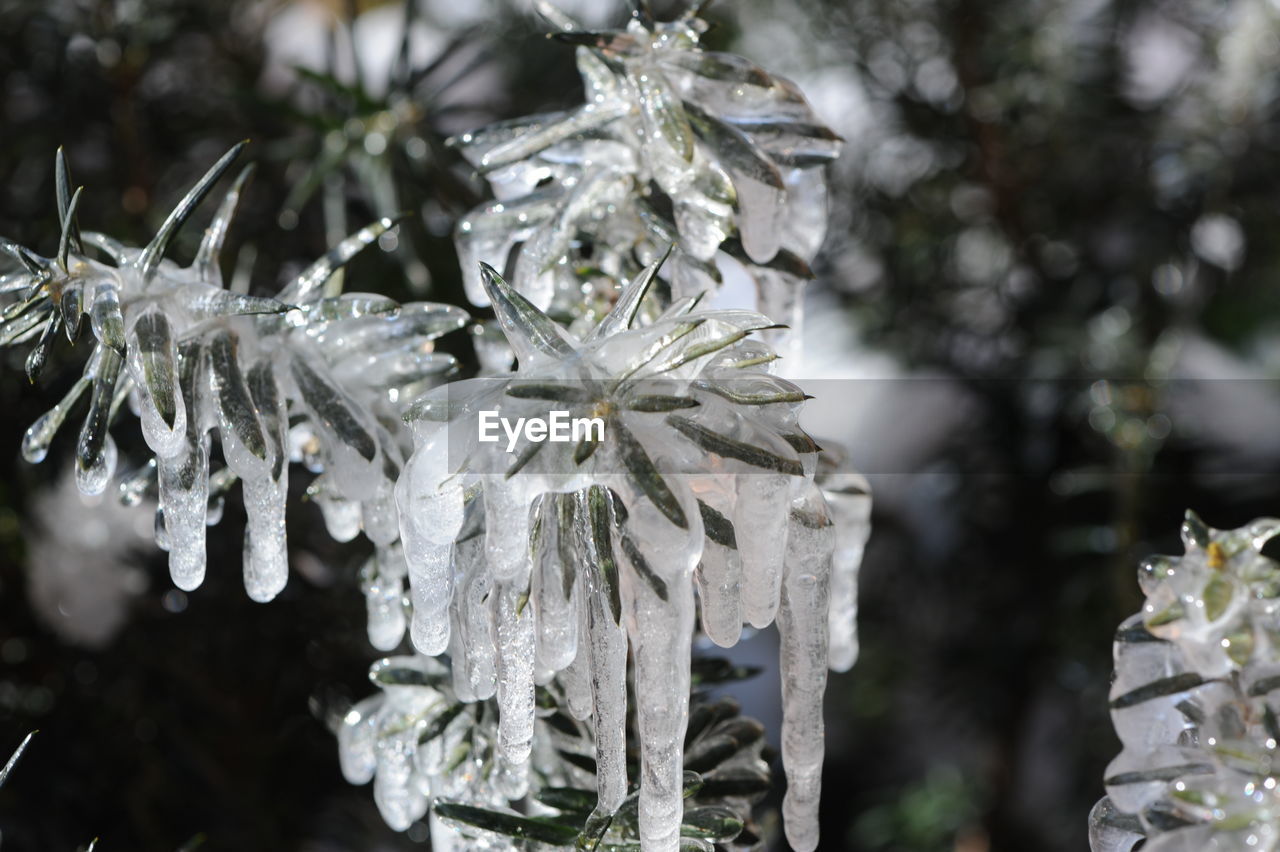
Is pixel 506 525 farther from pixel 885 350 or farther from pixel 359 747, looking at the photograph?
pixel 885 350

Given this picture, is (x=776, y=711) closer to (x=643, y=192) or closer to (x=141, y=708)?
(x=141, y=708)

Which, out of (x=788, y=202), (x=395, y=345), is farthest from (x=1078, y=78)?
(x=395, y=345)

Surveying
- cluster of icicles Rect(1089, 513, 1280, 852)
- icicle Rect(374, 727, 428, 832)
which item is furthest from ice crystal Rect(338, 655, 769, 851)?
cluster of icicles Rect(1089, 513, 1280, 852)

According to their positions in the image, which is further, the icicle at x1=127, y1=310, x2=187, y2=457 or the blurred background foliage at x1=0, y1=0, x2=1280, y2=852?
the blurred background foliage at x1=0, y1=0, x2=1280, y2=852

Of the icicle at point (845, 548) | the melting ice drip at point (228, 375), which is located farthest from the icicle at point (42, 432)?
the icicle at point (845, 548)

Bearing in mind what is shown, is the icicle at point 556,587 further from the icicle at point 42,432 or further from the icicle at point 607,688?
the icicle at point 42,432

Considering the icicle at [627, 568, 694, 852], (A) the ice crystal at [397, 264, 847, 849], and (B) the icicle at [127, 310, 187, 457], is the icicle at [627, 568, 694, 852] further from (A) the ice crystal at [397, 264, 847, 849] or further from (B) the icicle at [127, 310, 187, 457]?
(B) the icicle at [127, 310, 187, 457]
